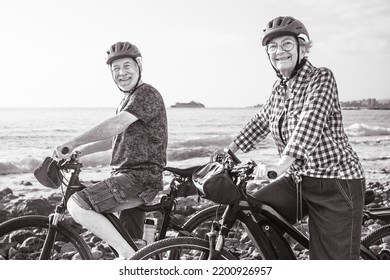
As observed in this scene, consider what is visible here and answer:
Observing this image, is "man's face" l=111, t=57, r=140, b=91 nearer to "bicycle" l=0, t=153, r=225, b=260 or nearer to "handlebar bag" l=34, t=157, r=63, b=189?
"bicycle" l=0, t=153, r=225, b=260

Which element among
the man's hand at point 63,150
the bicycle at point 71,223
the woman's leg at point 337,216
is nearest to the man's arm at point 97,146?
the bicycle at point 71,223

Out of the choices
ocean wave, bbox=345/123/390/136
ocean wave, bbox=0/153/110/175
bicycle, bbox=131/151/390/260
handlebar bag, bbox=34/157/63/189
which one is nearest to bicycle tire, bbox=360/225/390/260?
bicycle, bbox=131/151/390/260

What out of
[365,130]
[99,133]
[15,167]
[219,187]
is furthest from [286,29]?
[15,167]

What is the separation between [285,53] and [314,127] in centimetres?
43

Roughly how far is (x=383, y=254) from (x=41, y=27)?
2.89m

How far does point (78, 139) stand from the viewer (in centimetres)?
281

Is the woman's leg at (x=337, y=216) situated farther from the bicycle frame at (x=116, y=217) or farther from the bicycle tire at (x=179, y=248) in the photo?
the bicycle frame at (x=116, y=217)

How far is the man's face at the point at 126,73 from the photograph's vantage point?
3086mm

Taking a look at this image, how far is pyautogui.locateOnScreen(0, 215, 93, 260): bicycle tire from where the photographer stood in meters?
2.96

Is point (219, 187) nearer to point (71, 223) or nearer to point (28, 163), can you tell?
point (71, 223)

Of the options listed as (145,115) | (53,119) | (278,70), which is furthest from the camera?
(53,119)

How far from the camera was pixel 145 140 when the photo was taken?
2.99 meters
